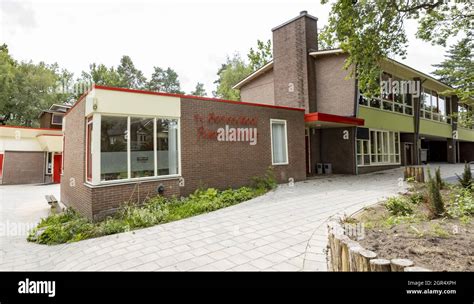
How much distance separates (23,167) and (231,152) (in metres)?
18.8

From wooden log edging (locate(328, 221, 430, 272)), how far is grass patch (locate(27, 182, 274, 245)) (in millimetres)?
4282

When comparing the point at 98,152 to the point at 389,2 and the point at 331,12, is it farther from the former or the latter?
the point at 389,2

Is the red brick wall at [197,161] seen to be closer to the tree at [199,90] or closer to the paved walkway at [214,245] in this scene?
the paved walkway at [214,245]

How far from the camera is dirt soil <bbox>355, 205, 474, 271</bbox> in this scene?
325 centimetres

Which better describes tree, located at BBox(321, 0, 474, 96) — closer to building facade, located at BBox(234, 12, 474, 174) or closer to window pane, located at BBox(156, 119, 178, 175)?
building facade, located at BBox(234, 12, 474, 174)

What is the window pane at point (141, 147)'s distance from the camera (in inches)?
290

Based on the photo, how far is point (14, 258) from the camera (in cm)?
473

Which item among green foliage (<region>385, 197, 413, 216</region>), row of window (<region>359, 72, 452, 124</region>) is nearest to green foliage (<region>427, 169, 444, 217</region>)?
green foliage (<region>385, 197, 413, 216</region>)

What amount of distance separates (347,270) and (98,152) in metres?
6.41

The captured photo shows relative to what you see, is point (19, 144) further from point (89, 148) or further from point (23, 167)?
point (89, 148)

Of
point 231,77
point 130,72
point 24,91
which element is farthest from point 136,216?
point 130,72

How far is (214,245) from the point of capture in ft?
14.8

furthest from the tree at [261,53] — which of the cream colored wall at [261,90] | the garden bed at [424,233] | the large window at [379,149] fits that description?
the garden bed at [424,233]
